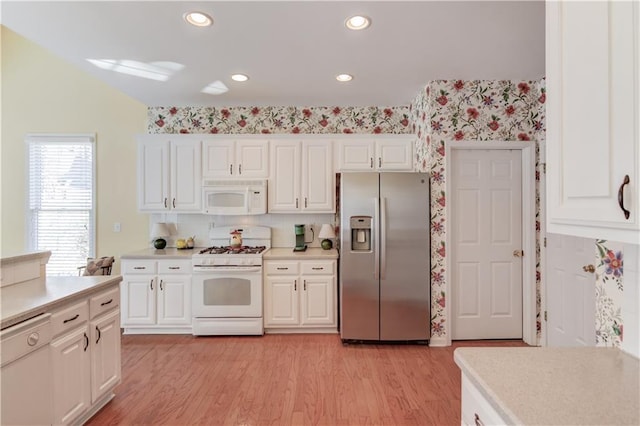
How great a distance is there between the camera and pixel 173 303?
11.6ft

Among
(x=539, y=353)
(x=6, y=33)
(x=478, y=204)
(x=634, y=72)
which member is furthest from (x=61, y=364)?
(x=6, y=33)

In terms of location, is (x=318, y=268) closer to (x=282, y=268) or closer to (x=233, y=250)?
(x=282, y=268)

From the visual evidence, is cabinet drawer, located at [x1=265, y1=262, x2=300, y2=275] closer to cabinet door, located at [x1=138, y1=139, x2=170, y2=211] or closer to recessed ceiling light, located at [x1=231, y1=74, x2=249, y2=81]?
cabinet door, located at [x1=138, y1=139, x2=170, y2=211]

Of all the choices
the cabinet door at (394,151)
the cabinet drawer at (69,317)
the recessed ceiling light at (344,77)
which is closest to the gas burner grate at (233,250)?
the cabinet drawer at (69,317)

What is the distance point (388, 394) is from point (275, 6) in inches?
111

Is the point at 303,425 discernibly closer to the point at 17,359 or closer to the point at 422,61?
the point at 17,359

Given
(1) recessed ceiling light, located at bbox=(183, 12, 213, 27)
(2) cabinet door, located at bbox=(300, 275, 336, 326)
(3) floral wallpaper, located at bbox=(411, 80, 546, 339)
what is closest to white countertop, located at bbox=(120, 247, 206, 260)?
(2) cabinet door, located at bbox=(300, 275, 336, 326)

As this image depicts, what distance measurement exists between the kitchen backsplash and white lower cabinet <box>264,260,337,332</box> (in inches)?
25.2

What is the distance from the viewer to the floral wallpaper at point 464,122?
326 cm

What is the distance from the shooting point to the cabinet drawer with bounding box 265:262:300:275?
11.6 feet

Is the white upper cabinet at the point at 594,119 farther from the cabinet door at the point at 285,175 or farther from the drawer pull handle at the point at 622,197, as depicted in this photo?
the cabinet door at the point at 285,175

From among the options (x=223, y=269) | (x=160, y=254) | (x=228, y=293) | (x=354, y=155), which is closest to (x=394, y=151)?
(x=354, y=155)

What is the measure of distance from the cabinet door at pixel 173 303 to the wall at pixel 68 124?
1067 millimetres

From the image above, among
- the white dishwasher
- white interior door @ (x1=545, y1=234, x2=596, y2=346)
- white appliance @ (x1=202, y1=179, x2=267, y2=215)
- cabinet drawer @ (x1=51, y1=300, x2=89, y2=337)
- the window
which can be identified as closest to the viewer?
the white dishwasher
